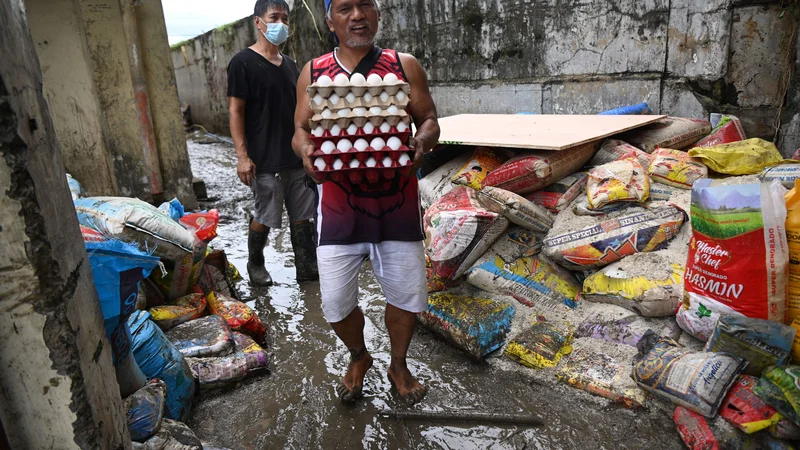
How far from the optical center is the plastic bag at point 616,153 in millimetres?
3158

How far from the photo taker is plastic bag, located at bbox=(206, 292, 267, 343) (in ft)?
9.15

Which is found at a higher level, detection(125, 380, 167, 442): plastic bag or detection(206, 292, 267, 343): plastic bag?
detection(125, 380, 167, 442): plastic bag

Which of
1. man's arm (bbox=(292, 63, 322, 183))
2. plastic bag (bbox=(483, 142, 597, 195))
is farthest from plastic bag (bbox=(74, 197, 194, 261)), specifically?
plastic bag (bbox=(483, 142, 597, 195))

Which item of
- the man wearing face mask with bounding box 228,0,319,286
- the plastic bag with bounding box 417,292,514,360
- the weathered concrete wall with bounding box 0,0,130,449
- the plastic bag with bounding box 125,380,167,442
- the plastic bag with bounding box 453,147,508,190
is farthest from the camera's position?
the man wearing face mask with bounding box 228,0,319,286

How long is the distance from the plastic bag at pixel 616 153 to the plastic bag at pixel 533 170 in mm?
265

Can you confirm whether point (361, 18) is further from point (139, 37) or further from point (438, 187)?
point (139, 37)

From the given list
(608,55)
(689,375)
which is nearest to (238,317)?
(689,375)

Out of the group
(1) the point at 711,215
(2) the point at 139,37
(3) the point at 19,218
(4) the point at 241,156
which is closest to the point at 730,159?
(1) the point at 711,215

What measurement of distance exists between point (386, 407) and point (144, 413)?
0.97m

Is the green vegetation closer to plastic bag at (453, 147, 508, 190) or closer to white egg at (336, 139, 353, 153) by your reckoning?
plastic bag at (453, 147, 508, 190)

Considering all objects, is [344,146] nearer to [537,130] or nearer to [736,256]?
[736,256]

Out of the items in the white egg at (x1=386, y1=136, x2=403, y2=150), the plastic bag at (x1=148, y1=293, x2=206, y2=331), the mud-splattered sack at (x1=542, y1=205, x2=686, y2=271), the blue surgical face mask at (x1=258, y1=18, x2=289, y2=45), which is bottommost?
the plastic bag at (x1=148, y1=293, x2=206, y2=331)

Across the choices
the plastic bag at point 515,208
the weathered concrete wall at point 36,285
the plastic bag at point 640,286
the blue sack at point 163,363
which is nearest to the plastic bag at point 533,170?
the plastic bag at point 515,208

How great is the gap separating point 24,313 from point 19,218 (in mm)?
238
